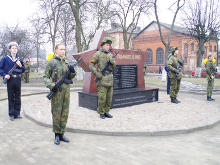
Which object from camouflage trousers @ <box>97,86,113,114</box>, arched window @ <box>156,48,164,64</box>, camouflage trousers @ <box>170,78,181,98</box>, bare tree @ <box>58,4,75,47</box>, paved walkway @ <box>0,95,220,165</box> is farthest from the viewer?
arched window @ <box>156,48,164,64</box>

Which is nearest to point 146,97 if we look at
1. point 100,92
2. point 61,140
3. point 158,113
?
Result: point 158,113

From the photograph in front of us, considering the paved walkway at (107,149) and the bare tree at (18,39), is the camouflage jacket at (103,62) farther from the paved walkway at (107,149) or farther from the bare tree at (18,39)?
the bare tree at (18,39)

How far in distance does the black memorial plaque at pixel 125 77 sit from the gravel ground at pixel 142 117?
898 mm

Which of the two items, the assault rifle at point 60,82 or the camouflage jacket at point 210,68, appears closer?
the assault rifle at point 60,82

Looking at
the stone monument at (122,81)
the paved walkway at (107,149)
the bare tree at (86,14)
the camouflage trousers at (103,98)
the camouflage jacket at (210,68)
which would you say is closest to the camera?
the paved walkway at (107,149)

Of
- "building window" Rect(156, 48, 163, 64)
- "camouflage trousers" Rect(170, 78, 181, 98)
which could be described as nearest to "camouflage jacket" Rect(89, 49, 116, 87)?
"camouflage trousers" Rect(170, 78, 181, 98)

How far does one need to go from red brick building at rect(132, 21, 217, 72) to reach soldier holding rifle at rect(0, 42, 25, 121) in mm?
36235

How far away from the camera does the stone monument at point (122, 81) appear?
6.81 metres

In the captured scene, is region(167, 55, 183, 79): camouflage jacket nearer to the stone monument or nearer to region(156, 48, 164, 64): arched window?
the stone monument

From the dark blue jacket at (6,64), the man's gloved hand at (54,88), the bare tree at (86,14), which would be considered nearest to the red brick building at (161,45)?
the bare tree at (86,14)

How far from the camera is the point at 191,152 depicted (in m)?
3.67

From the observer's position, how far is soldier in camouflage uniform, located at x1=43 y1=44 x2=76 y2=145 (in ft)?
12.8

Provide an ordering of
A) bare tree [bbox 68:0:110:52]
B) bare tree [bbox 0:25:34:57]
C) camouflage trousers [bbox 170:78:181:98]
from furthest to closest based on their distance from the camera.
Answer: bare tree [bbox 0:25:34:57]
bare tree [bbox 68:0:110:52]
camouflage trousers [bbox 170:78:181:98]

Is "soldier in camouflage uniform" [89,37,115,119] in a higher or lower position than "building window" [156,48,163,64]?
lower
